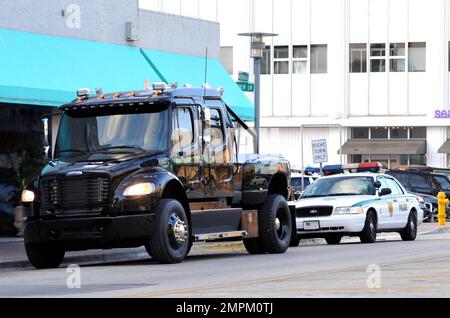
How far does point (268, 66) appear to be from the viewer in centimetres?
6272

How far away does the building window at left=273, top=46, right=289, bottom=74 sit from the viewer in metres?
62.2

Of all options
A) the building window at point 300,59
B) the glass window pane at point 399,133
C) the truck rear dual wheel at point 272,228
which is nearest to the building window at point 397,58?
the glass window pane at point 399,133

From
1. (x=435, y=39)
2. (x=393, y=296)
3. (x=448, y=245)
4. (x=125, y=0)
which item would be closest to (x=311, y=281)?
(x=393, y=296)

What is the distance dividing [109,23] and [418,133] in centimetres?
3426

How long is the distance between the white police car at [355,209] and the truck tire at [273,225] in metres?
3.17

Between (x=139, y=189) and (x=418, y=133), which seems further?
(x=418, y=133)

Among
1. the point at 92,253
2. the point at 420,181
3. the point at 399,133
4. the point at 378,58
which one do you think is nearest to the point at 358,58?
the point at 378,58

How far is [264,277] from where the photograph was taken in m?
15.1

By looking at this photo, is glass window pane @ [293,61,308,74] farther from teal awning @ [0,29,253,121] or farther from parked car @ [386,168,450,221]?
teal awning @ [0,29,253,121]

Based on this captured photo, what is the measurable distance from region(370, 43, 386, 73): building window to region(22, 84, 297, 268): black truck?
40097 mm

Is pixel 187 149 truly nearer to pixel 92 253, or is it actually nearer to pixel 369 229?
pixel 92 253

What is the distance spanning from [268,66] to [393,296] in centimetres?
5138
